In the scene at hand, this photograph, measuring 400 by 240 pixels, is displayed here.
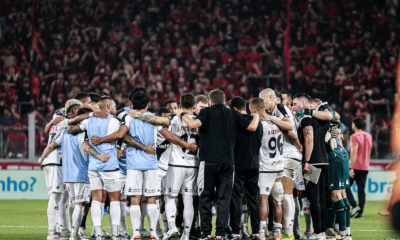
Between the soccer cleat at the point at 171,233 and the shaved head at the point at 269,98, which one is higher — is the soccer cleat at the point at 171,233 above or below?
below

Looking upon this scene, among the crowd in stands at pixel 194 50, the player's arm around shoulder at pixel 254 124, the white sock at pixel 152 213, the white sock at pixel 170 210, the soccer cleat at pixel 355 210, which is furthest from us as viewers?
the crowd in stands at pixel 194 50

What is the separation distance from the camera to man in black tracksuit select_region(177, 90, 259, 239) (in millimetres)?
8906

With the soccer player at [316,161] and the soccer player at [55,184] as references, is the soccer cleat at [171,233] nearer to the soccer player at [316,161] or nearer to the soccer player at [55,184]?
the soccer player at [55,184]

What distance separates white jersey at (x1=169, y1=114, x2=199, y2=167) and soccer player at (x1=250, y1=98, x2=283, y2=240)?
3.08 feet

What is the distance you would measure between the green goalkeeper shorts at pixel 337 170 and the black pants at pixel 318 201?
19cm

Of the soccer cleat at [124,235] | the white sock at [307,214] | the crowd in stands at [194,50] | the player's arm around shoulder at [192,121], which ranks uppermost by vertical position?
the crowd in stands at [194,50]

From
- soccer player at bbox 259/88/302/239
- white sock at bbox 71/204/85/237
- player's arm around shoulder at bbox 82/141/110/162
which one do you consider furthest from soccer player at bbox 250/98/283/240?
white sock at bbox 71/204/85/237

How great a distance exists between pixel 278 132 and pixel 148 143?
1.94 meters

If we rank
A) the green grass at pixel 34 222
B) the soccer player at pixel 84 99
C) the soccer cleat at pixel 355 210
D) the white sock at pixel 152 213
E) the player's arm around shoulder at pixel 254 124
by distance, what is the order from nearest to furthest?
the white sock at pixel 152 213 < the player's arm around shoulder at pixel 254 124 < the soccer player at pixel 84 99 < the green grass at pixel 34 222 < the soccer cleat at pixel 355 210

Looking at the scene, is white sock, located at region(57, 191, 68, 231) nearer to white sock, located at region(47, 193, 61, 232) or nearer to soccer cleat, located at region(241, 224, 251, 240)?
white sock, located at region(47, 193, 61, 232)

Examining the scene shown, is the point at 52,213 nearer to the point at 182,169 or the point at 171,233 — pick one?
the point at 171,233

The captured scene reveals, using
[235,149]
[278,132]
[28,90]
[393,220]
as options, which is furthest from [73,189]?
[28,90]

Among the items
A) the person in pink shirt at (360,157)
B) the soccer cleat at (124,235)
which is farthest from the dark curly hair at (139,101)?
the person in pink shirt at (360,157)

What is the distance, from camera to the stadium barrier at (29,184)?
18.1m
